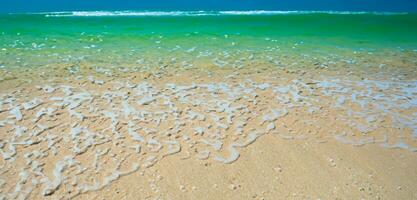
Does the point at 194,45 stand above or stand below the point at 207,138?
below

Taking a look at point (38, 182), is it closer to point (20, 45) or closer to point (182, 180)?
point (182, 180)

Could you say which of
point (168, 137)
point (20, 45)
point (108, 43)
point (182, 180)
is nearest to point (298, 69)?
point (168, 137)

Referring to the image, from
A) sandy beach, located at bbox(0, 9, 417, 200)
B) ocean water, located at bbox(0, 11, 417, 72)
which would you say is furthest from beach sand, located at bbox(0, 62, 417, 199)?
ocean water, located at bbox(0, 11, 417, 72)

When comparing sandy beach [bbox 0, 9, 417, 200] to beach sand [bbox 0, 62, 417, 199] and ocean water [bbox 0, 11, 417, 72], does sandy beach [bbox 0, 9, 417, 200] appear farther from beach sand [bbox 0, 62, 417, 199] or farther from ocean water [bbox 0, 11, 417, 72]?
ocean water [bbox 0, 11, 417, 72]

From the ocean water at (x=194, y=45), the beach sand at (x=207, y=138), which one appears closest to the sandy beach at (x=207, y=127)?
the beach sand at (x=207, y=138)

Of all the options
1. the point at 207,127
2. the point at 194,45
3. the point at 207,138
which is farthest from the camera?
the point at 194,45

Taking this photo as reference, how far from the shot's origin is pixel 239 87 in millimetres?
9312

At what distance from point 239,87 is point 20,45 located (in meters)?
11.7

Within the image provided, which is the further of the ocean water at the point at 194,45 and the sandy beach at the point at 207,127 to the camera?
the ocean water at the point at 194,45

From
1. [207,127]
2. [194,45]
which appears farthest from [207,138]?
[194,45]

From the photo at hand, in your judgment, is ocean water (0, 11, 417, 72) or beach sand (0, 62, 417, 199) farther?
ocean water (0, 11, 417, 72)

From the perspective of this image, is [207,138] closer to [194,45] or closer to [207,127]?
[207,127]

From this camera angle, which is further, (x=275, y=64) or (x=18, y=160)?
(x=275, y=64)

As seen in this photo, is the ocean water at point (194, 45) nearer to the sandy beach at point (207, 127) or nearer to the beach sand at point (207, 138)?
the sandy beach at point (207, 127)
